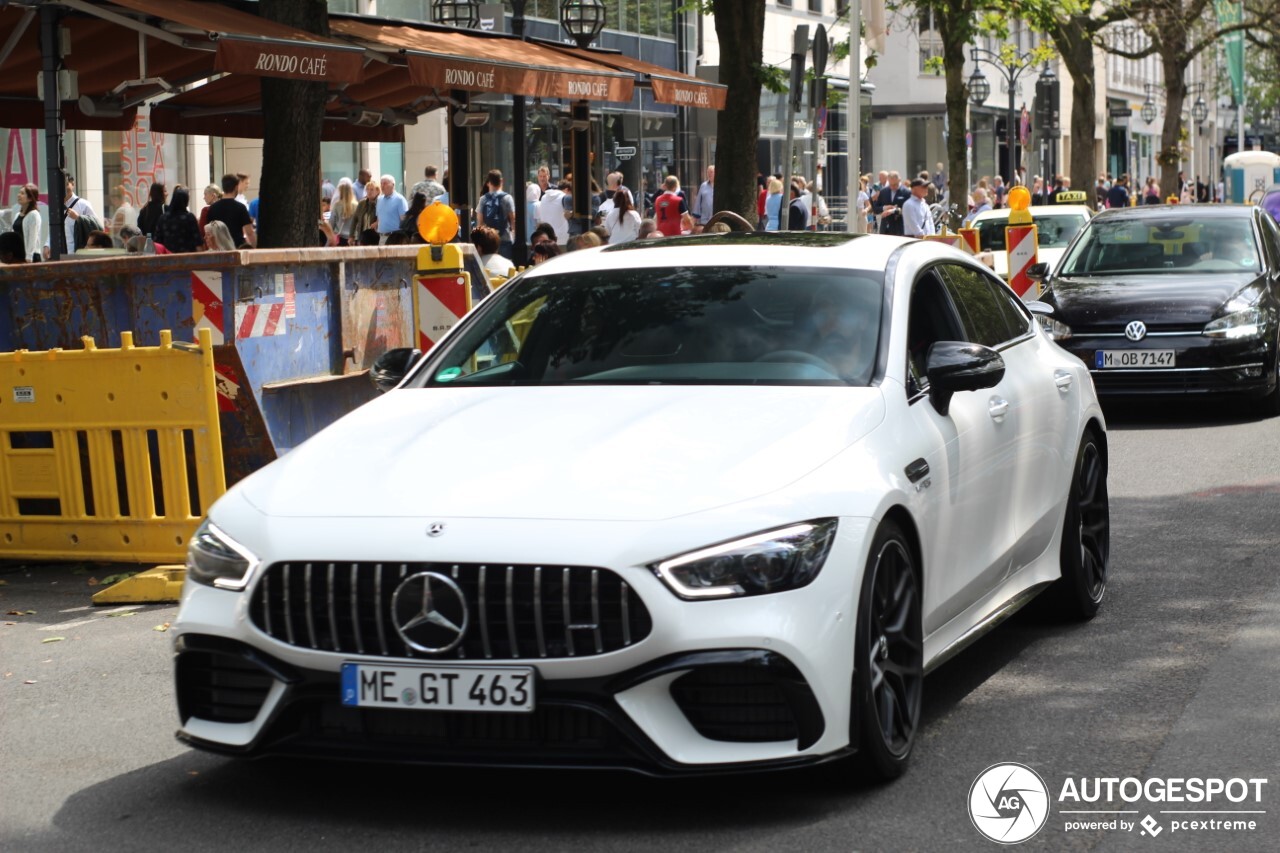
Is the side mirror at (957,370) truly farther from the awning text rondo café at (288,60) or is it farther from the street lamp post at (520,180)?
the street lamp post at (520,180)

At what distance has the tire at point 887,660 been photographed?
202 inches

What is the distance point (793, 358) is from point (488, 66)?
35.1 ft

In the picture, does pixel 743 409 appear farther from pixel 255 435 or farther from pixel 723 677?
pixel 255 435

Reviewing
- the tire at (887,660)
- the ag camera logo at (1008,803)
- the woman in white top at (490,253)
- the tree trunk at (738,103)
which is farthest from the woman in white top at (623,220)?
the ag camera logo at (1008,803)

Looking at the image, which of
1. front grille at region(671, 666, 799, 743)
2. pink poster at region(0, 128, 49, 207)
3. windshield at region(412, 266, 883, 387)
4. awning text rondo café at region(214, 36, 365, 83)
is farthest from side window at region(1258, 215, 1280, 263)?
pink poster at region(0, 128, 49, 207)

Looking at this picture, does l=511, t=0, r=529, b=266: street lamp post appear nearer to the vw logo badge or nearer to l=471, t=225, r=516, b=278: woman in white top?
l=471, t=225, r=516, b=278: woman in white top

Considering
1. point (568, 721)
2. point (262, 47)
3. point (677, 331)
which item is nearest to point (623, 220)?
point (262, 47)

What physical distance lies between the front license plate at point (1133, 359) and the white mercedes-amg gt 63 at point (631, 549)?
28.1ft

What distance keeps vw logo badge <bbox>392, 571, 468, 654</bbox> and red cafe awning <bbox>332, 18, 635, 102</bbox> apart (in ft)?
37.5

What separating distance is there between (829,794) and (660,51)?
42236mm

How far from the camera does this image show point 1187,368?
576 inches

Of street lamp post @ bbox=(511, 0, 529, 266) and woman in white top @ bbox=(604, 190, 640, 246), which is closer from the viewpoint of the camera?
street lamp post @ bbox=(511, 0, 529, 266)

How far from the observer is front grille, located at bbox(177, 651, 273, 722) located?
16.8 ft

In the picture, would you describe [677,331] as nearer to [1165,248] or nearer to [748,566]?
[748,566]
